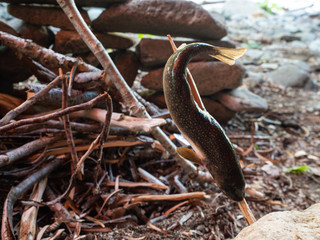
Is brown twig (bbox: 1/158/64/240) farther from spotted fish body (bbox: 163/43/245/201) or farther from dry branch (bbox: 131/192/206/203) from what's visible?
spotted fish body (bbox: 163/43/245/201)

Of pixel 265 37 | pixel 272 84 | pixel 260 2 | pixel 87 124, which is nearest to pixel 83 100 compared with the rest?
pixel 87 124

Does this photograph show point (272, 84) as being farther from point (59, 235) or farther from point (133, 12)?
point (59, 235)

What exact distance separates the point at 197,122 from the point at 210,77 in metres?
1.53

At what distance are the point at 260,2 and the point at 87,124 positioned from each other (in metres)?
6.23

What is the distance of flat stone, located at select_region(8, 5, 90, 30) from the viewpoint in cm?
173

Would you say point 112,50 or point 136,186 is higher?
point 112,50

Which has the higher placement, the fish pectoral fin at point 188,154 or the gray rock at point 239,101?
the fish pectoral fin at point 188,154

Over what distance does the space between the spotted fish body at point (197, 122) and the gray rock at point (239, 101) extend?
1.58 m

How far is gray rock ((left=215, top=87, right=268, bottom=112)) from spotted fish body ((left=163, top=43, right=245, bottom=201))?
1.58m

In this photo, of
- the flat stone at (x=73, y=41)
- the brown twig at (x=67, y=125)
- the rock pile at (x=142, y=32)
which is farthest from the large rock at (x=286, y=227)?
the flat stone at (x=73, y=41)

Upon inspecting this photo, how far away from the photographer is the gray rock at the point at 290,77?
3.47m

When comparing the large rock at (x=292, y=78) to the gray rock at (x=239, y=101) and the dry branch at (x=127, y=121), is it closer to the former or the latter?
the gray rock at (x=239, y=101)

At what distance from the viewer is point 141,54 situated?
6.41 feet

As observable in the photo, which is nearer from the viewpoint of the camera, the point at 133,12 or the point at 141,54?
the point at 133,12
